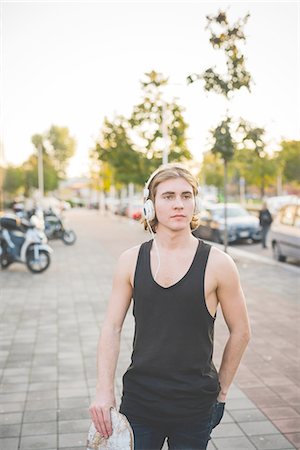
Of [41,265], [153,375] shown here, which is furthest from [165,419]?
[41,265]

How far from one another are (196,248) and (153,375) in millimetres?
522

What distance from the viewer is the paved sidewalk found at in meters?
4.39

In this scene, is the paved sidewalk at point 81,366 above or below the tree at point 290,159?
below

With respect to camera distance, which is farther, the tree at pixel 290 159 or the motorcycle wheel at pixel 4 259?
the tree at pixel 290 159

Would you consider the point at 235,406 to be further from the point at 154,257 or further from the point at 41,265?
the point at 41,265

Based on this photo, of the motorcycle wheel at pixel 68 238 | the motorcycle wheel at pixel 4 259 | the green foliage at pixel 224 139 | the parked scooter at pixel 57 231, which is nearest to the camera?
the motorcycle wheel at pixel 4 259

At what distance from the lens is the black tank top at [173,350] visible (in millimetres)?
2363

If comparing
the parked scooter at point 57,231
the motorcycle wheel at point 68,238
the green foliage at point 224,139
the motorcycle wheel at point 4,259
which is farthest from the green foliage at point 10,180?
the green foliage at point 224,139

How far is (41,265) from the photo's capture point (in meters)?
13.9

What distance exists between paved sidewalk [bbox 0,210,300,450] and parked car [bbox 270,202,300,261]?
2.06 m

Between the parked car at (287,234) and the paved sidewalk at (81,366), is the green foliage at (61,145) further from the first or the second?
the paved sidewalk at (81,366)

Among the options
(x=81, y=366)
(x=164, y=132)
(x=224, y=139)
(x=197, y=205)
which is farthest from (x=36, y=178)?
(x=197, y=205)

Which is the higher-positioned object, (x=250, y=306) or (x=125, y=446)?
(x=125, y=446)

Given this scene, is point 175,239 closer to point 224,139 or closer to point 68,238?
point 224,139
